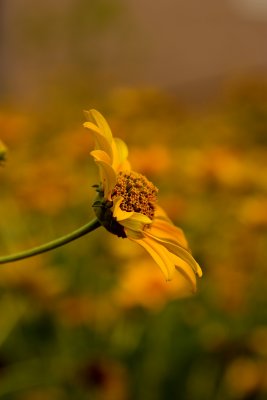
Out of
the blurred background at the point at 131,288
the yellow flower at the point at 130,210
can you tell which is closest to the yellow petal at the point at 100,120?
the yellow flower at the point at 130,210

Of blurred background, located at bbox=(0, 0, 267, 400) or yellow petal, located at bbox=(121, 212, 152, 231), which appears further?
blurred background, located at bbox=(0, 0, 267, 400)

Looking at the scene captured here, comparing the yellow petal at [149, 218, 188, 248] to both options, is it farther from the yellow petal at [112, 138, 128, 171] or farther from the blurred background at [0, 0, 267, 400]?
the blurred background at [0, 0, 267, 400]

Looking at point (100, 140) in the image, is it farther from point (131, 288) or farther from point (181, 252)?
point (131, 288)

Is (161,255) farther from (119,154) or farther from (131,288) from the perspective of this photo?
(131,288)

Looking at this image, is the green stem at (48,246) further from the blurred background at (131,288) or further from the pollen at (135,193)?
the blurred background at (131,288)

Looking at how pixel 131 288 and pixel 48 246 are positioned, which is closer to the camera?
pixel 48 246

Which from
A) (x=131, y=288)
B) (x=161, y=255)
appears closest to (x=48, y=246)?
(x=161, y=255)

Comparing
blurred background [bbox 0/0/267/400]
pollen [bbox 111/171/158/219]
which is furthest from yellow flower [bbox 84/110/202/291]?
blurred background [bbox 0/0/267/400]

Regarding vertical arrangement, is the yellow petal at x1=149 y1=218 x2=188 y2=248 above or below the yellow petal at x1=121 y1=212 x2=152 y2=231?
below

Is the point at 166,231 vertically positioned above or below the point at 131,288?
above
